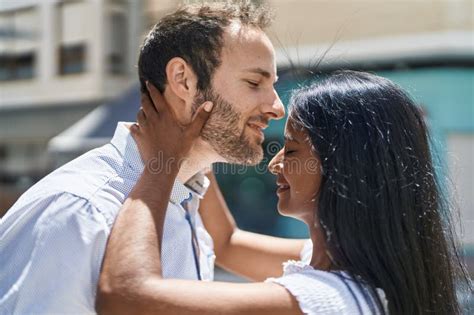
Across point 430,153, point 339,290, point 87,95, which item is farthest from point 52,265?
point 87,95

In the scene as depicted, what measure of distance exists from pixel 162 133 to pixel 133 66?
12.9 feet

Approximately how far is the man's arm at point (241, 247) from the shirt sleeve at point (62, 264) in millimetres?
869

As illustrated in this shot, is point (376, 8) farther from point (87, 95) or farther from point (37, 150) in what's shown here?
point (37, 150)

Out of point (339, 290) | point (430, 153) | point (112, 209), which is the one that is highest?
point (430, 153)

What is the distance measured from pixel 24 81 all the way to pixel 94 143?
5.04m

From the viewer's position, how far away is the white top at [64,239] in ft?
5.54

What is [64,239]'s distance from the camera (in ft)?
5.57

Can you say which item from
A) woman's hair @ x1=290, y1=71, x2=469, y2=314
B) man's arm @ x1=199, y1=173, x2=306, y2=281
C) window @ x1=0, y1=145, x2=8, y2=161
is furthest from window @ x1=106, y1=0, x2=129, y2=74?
woman's hair @ x1=290, y1=71, x2=469, y2=314

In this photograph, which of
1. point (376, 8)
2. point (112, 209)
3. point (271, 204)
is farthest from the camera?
point (376, 8)

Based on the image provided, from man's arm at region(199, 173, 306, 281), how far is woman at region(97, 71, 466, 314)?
597 mm

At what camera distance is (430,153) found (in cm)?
188

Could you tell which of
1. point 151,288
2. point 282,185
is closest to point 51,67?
point 282,185

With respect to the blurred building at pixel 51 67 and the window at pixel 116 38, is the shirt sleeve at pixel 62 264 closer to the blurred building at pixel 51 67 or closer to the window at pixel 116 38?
the blurred building at pixel 51 67

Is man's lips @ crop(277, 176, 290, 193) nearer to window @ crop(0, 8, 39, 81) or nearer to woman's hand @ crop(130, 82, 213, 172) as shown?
woman's hand @ crop(130, 82, 213, 172)
